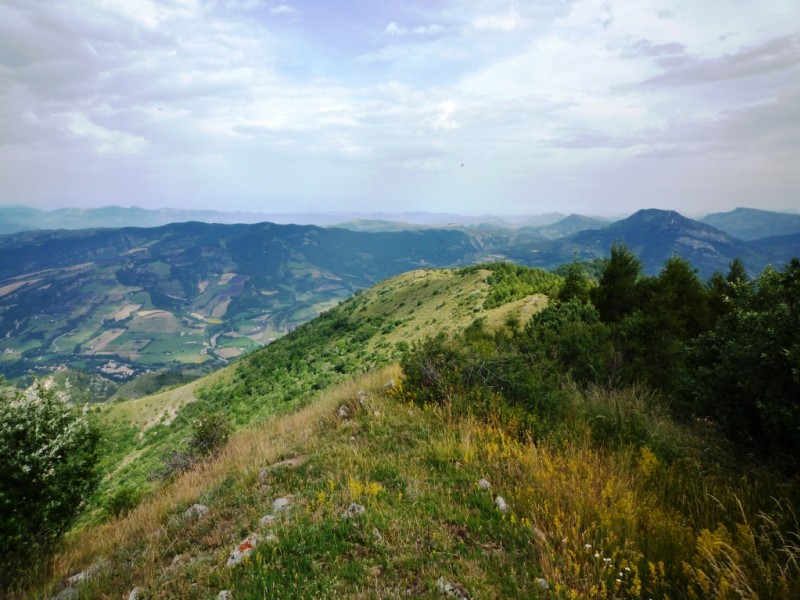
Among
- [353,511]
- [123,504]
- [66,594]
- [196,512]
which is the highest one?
[353,511]

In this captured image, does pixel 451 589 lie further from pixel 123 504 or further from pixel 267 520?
pixel 123 504

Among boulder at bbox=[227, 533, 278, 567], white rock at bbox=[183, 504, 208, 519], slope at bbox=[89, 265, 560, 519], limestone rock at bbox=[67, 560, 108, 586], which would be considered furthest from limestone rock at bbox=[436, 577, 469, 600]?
slope at bbox=[89, 265, 560, 519]

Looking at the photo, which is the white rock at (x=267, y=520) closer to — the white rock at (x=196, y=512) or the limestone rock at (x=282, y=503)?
the limestone rock at (x=282, y=503)

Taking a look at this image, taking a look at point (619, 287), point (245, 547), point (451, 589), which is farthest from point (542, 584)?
point (619, 287)

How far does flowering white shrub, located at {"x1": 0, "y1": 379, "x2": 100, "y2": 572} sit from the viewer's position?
7.04 metres

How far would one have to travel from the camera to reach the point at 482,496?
18.1 ft

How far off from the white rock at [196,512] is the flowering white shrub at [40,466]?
10.4 ft

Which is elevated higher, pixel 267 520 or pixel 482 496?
pixel 482 496

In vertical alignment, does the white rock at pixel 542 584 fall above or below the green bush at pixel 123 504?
above

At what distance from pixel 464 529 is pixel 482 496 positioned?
69cm

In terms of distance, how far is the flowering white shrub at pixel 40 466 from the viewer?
704 centimetres

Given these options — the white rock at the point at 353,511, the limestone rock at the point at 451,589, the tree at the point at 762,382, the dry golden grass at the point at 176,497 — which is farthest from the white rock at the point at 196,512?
the tree at the point at 762,382

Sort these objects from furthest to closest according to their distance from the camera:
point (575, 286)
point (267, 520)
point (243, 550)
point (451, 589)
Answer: point (575, 286) < point (267, 520) < point (243, 550) < point (451, 589)

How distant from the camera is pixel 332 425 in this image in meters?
9.23
